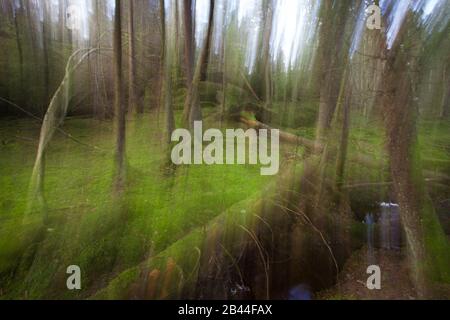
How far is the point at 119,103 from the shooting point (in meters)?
3.95

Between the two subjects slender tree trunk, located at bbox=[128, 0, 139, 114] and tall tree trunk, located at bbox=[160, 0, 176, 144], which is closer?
slender tree trunk, located at bbox=[128, 0, 139, 114]

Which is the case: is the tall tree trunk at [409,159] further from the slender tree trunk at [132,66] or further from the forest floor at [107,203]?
the slender tree trunk at [132,66]

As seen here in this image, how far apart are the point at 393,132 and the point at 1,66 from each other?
6.48m

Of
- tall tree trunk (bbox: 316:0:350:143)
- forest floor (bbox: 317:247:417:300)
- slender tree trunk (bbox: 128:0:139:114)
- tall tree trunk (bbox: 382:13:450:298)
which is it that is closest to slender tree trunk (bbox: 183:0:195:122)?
slender tree trunk (bbox: 128:0:139:114)

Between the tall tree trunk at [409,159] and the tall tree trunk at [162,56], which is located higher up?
the tall tree trunk at [162,56]

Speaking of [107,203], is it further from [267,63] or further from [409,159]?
[409,159]

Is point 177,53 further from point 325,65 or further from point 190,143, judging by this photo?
point 325,65

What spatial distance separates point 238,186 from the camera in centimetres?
425

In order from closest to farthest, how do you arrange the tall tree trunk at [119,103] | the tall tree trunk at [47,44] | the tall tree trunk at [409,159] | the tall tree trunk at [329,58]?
the tall tree trunk at [409,159] < the tall tree trunk at [119,103] < the tall tree trunk at [329,58] < the tall tree trunk at [47,44]

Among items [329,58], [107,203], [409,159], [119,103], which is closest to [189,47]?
[119,103]

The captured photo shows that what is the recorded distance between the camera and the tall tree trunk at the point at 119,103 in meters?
3.79

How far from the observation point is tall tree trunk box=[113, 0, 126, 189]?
379cm

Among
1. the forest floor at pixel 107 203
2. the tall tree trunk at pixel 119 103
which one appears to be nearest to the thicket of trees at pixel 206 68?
the tall tree trunk at pixel 119 103

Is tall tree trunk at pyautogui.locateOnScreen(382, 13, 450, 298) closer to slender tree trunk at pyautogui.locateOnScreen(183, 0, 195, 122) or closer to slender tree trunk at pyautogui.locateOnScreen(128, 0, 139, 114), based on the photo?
slender tree trunk at pyautogui.locateOnScreen(183, 0, 195, 122)
